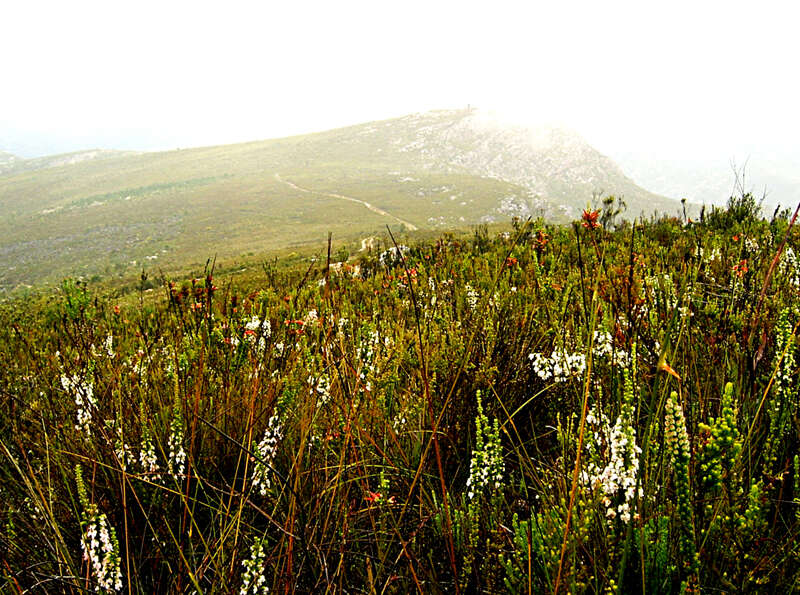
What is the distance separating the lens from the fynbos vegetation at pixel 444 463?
102cm

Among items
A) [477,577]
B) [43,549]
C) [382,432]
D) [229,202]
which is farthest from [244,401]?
[229,202]

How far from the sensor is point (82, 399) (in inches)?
75.1

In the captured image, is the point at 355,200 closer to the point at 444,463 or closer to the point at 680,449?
the point at 444,463

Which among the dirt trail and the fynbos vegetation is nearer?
the fynbos vegetation

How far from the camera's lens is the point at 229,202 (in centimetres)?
10044

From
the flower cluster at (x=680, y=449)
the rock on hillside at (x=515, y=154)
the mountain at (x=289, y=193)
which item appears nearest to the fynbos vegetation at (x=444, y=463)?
the flower cluster at (x=680, y=449)

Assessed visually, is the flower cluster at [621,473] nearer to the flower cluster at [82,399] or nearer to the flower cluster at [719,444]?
the flower cluster at [719,444]

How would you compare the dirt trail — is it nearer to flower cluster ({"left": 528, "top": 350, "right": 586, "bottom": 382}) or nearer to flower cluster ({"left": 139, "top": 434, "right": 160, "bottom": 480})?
flower cluster ({"left": 528, "top": 350, "right": 586, "bottom": 382})

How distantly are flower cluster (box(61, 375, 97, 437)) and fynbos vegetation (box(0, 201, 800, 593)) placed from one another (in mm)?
22

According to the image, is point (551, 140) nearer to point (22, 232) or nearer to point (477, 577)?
point (22, 232)

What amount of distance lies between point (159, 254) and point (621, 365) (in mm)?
77393

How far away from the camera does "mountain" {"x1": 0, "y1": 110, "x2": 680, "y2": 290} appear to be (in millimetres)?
75062

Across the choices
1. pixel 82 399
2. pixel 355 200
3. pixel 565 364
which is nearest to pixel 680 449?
pixel 565 364

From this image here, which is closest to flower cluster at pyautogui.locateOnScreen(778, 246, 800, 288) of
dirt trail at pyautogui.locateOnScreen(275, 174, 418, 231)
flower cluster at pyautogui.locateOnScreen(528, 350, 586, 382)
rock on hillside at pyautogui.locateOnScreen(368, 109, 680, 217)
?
flower cluster at pyautogui.locateOnScreen(528, 350, 586, 382)
